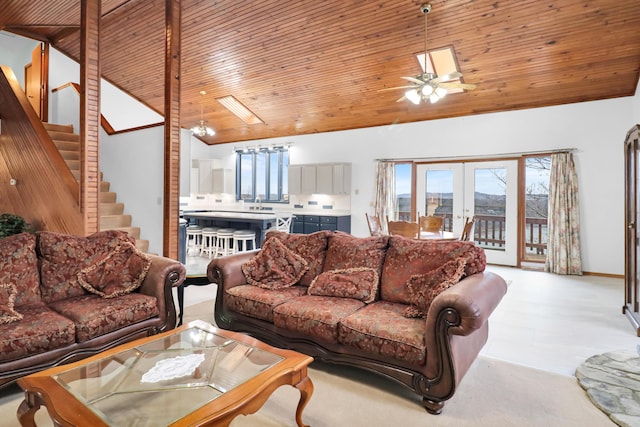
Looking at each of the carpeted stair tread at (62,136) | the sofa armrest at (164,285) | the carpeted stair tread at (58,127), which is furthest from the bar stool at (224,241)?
the sofa armrest at (164,285)

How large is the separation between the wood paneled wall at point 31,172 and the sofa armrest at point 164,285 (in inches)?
79.9

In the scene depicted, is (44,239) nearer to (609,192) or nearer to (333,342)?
(333,342)

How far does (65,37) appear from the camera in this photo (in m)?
7.20

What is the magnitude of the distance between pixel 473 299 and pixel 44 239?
10.4 feet

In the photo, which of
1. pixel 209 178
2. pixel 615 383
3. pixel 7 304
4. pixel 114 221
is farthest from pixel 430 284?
pixel 209 178

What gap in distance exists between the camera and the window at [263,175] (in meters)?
9.46

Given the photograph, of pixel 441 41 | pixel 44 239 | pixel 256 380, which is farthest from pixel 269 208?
pixel 256 380

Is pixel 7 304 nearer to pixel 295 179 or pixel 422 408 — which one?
pixel 422 408

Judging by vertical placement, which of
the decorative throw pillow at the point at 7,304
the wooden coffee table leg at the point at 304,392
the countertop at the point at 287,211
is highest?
the countertop at the point at 287,211

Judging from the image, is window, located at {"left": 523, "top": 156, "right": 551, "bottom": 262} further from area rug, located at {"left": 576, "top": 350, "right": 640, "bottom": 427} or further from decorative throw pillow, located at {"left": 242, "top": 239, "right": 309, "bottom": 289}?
decorative throw pillow, located at {"left": 242, "top": 239, "right": 309, "bottom": 289}

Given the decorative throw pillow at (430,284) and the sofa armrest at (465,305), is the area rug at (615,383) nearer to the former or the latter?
the sofa armrest at (465,305)

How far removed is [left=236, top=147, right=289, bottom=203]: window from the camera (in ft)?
31.0

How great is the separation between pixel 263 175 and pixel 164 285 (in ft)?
22.8

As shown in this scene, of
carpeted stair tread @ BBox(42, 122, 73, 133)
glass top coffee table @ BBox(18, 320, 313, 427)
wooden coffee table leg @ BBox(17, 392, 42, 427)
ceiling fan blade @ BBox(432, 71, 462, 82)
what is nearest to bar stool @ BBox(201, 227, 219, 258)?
carpeted stair tread @ BBox(42, 122, 73, 133)
